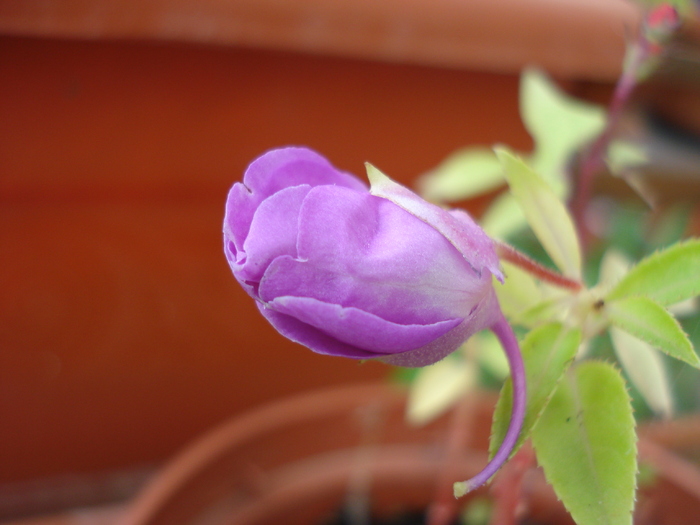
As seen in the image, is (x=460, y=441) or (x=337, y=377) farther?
(x=337, y=377)

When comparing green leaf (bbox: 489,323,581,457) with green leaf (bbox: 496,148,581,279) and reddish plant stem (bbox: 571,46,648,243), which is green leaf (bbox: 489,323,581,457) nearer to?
green leaf (bbox: 496,148,581,279)

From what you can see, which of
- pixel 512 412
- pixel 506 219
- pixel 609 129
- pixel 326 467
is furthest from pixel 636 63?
pixel 326 467

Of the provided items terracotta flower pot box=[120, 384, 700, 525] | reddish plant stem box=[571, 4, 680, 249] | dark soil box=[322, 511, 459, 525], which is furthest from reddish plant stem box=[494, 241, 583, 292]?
dark soil box=[322, 511, 459, 525]

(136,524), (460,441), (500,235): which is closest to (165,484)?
(136,524)

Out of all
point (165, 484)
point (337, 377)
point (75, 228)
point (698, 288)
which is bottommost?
point (698, 288)

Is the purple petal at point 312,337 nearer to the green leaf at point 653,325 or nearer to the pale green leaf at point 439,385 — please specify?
the green leaf at point 653,325

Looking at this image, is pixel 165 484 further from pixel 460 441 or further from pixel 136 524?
pixel 460 441

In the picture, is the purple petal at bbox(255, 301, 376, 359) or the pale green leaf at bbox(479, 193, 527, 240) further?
the pale green leaf at bbox(479, 193, 527, 240)
